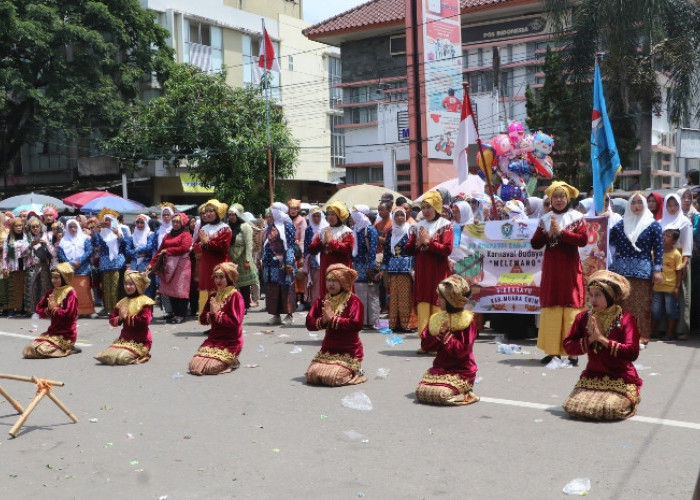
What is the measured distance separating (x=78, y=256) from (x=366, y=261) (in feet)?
18.1

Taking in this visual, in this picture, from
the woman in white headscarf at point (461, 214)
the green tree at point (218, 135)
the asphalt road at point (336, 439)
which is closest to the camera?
the asphalt road at point (336, 439)

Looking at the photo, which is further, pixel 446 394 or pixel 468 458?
pixel 446 394

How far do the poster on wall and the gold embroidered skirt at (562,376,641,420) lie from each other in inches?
840

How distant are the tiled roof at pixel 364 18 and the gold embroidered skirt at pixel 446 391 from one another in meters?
32.4

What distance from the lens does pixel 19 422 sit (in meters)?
6.31

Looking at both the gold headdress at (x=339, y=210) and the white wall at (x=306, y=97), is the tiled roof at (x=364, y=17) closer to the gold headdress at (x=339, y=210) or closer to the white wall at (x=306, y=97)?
the white wall at (x=306, y=97)

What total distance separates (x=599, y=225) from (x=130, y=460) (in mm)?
6612

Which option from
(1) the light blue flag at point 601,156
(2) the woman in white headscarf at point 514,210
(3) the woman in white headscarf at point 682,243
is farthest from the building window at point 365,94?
(3) the woman in white headscarf at point 682,243

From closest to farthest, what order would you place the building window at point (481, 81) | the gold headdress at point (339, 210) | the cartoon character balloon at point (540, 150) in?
the gold headdress at point (339, 210), the cartoon character balloon at point (540, 150), the building window at point (481, 81)

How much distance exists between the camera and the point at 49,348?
10148 mm

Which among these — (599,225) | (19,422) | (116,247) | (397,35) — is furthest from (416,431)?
(397,35)

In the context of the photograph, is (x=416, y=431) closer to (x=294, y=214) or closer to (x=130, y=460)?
(x=130, y=460)

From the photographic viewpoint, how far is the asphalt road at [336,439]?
507cm

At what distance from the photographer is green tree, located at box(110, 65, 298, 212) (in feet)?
99.2
